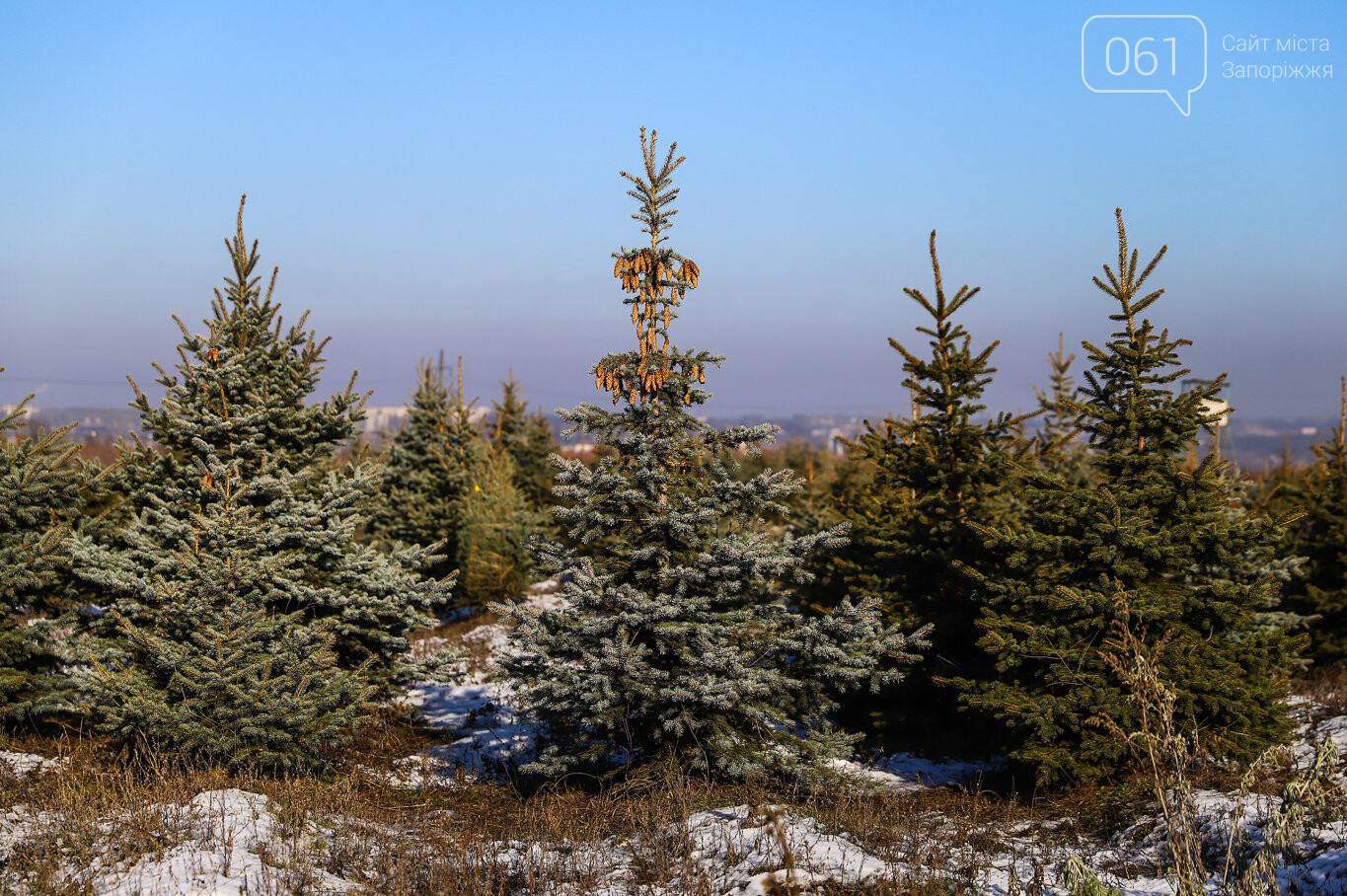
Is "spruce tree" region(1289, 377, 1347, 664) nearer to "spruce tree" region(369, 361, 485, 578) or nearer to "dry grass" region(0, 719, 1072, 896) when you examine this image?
"dry grass" region(0, 719, 1072, 896)

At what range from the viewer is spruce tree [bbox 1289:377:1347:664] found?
1391cm

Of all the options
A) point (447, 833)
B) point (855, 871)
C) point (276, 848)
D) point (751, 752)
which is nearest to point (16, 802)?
point (276, 848)

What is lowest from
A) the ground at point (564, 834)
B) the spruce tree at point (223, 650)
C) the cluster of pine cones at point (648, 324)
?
the ground at point (564, 834)

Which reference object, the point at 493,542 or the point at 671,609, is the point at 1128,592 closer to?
the point at 671,609

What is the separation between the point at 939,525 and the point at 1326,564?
8465mm

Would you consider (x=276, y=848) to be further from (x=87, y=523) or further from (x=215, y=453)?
(x=87, y=523)

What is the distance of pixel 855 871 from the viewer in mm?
6008

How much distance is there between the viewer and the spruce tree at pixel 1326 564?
45.6ft

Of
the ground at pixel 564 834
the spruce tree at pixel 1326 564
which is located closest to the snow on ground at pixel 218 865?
the ground at pixel 564 834

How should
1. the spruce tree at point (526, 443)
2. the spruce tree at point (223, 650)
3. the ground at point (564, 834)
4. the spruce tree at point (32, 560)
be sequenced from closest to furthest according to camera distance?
the ground at point (564, 834) → the spruce tree at point (223, 650) → the spruce tree at point (32, 560) → the spruce tree at point (526, 443)

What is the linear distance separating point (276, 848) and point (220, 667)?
2310 millimetres

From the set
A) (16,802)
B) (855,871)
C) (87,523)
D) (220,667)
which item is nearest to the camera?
(855,871)

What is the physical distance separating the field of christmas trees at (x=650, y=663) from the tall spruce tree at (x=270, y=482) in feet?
0.15

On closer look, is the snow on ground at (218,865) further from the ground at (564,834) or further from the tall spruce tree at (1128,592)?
the tall spruce tree at (1128,592)
